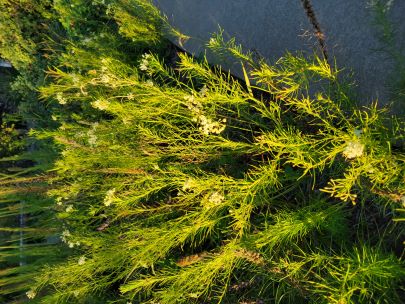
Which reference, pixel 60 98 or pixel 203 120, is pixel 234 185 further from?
pixel 60 98

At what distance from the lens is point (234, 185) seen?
197 centimetres

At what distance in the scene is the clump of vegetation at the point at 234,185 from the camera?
1734 mm

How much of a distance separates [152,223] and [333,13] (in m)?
1.73

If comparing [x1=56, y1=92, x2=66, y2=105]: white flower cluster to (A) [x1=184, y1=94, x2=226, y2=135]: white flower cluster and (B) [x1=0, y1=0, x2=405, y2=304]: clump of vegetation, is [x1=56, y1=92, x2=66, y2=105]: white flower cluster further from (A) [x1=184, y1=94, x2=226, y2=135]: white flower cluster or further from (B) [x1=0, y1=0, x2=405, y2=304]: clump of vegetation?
(A) [x1=184, y1=94, x2=226, y2=135]: white flower cluster

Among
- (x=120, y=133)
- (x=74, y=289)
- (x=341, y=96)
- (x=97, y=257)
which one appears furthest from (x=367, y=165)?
(x=74, y=289)

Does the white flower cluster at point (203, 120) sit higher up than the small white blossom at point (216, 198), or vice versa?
the white flower cluster at point (203, 120)

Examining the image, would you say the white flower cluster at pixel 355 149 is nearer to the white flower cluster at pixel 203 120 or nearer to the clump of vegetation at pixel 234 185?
the clump of vegetation at pixel 234 185

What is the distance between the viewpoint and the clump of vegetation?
5.69 ft

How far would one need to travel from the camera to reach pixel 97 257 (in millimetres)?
2373

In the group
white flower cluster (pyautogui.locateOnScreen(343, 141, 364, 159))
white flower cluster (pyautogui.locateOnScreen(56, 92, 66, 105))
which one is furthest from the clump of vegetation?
white flower cluster (pyautogui.locateOnScreen(56, 92, 66, 105))

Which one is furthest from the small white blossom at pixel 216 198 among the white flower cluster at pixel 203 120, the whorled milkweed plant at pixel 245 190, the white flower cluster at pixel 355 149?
the white flower cluster at pixel 355 149

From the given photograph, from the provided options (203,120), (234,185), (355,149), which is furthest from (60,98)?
(355,149)

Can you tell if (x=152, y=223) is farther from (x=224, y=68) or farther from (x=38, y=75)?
(x=38, y=75)

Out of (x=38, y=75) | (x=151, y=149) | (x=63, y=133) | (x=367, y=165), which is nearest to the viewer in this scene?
(x=367, y=165)
